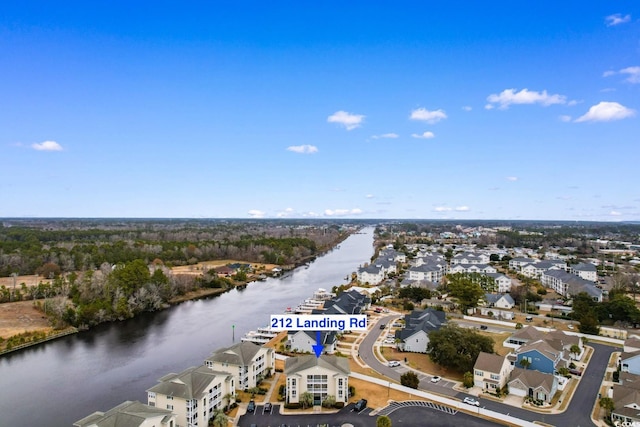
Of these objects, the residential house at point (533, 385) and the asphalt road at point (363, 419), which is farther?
the residential house at point (533, 385)

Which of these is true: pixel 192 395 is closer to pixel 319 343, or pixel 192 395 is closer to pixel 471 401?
pixel 319 343

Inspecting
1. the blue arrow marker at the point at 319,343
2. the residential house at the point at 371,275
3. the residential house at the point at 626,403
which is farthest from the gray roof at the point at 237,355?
the residential house at the point at 371,275

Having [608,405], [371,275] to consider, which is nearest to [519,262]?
[371,275]

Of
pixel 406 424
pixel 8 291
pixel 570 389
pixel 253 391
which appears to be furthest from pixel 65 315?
pixel 570 389

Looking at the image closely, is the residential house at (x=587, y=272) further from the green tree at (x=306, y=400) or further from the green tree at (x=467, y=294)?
the green tree at (x=306, y=400)

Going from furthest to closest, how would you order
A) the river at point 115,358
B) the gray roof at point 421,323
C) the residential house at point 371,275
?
the residential house at point 371,275
the gray roof at point 421,323
the river at point 115,358

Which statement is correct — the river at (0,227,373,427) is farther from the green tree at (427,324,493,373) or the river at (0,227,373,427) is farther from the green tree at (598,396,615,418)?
the green tree at (598,396,615,418)

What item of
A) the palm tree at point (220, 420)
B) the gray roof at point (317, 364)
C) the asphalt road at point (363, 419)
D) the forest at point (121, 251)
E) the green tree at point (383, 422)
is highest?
the forest at point (121, 251)

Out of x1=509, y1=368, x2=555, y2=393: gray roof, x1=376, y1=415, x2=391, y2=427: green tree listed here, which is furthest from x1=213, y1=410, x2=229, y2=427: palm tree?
x1=509, y1=368, x2=555, y2=393: gray roof
